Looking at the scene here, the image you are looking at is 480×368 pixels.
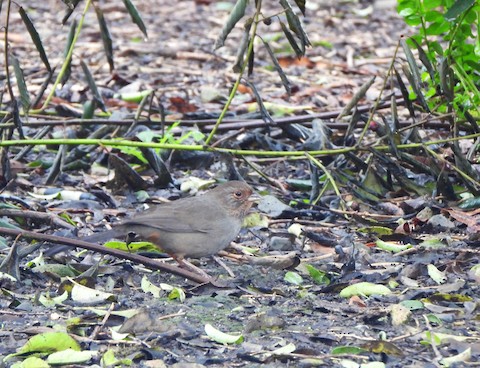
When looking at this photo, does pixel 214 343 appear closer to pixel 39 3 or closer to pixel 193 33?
pixel 193 33

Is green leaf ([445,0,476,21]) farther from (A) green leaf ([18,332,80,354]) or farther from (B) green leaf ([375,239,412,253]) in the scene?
(A) green leaf ([18,332,80,354])

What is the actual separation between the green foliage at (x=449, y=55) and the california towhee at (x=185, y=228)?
1.18m

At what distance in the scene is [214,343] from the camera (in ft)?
11.3

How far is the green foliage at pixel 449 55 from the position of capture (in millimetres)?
4746

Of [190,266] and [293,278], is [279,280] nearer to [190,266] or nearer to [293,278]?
[293,278]

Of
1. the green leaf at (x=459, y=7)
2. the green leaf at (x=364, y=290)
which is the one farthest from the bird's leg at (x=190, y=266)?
the green leaf at (x=459, y=7)

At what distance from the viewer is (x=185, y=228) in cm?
453

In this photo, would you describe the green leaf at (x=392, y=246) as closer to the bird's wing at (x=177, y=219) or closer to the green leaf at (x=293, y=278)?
the green leaf at (x=293, y=278)

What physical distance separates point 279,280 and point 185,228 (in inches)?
21.6

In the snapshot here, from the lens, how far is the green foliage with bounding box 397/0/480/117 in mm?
4746

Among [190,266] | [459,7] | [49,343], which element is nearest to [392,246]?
[190,266]

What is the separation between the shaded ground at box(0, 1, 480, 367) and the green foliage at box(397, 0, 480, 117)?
558 mm

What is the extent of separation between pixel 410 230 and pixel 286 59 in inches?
161

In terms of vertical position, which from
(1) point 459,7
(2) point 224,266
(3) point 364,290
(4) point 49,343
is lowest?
(2) point 224,266
